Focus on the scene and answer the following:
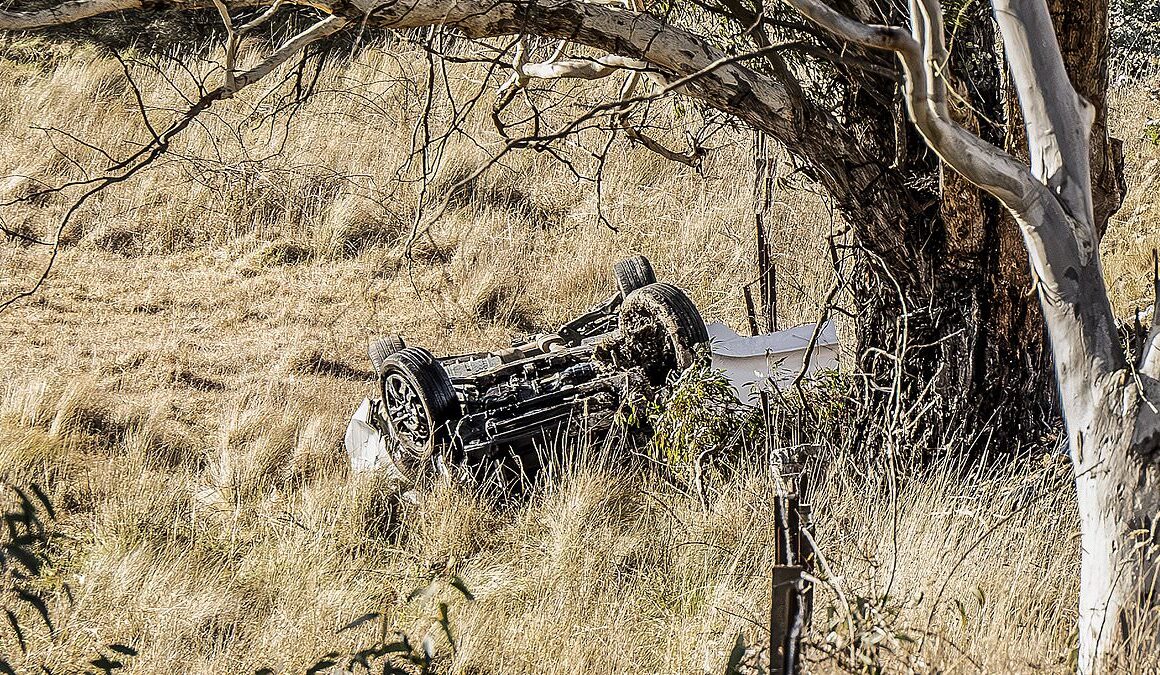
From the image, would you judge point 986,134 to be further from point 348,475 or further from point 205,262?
point 205,262

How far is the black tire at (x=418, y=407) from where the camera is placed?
5.15m

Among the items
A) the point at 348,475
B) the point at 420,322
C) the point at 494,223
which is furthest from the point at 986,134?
the point at 494,223

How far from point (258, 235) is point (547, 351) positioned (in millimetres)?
4835

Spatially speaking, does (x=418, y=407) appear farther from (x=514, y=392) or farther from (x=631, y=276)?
(x=631, y=276)

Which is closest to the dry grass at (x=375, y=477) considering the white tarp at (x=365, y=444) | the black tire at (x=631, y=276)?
the white tarp at (x=365, y=444)

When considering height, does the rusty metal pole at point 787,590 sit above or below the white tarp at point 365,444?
below

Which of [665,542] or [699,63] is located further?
[665,542]

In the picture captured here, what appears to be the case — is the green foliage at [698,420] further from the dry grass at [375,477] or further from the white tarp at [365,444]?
the white tarp at [365,444]

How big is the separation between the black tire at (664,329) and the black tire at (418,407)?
1.05 m

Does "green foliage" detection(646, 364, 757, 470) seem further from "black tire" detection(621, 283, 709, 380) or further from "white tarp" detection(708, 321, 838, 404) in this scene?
"white tarp" detection(708, 321, 838, 404)

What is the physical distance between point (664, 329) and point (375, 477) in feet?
5.56

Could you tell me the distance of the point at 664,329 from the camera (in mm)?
5570

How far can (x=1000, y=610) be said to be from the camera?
3428 millimetres

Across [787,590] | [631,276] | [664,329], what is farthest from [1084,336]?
[631,276]
